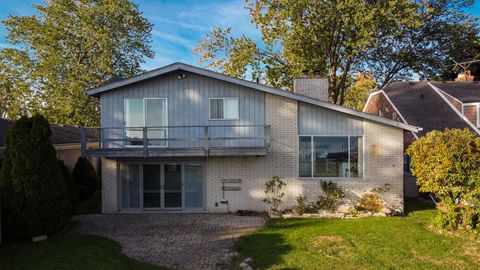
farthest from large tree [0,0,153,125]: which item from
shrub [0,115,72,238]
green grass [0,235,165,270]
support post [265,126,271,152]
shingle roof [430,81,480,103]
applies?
shingle roof [430,81,480,103]

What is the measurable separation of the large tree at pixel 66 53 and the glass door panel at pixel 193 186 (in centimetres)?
1719

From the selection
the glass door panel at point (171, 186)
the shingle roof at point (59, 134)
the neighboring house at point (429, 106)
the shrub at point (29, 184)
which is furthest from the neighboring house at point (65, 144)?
the neighboring house at point (429, 106)

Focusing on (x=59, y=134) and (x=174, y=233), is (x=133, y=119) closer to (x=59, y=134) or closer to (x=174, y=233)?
(x=174, y=233)

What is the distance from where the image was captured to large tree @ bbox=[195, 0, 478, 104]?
2472cm

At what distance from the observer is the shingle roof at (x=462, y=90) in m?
19.8

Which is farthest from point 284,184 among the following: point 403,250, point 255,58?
point 255,58

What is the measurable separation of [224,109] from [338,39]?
655 inches

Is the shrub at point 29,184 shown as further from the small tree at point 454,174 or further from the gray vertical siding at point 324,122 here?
the small tree at point 454,174

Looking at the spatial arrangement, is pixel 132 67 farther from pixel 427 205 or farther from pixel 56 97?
pixel 427 205

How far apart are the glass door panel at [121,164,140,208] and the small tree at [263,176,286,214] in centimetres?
560

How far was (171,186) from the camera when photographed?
14.4 meters

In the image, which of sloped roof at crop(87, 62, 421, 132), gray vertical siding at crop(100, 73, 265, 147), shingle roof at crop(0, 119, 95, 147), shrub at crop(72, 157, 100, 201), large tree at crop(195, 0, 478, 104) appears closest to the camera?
sloped roof at crop(87, 62, 421, 132)

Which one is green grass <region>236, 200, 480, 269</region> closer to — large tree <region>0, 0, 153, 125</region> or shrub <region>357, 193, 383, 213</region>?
shrub <region>357, 193, 383, 213</region>

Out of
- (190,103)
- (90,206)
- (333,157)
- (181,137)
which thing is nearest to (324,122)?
(333,157)
